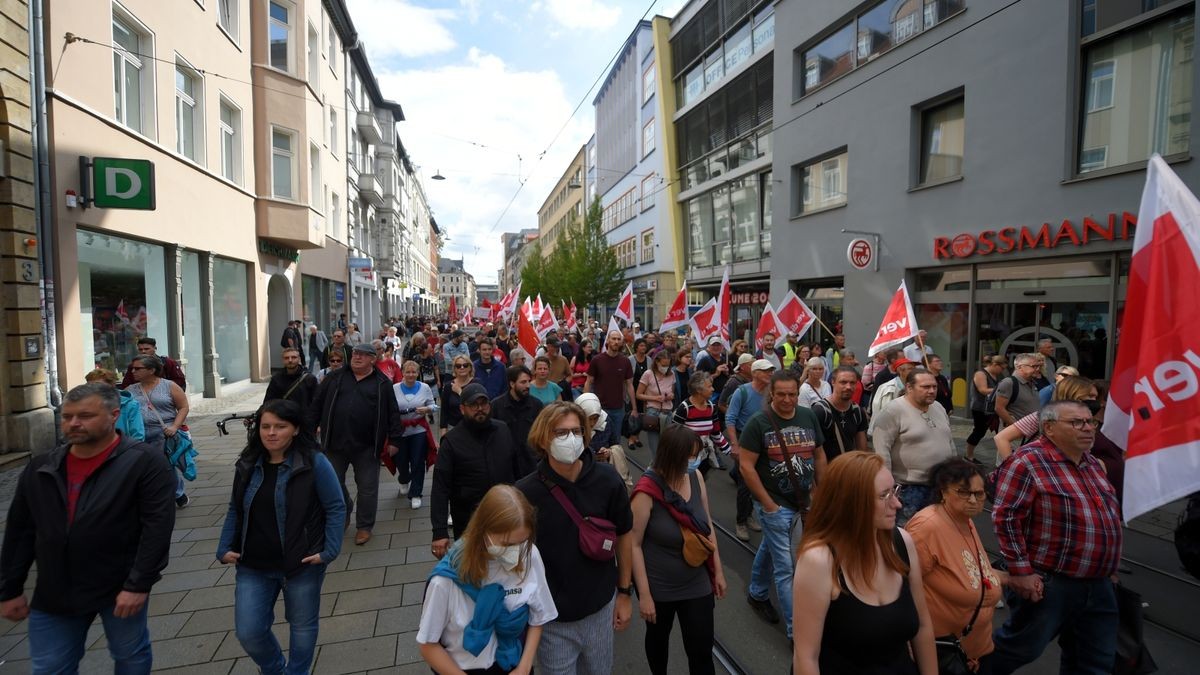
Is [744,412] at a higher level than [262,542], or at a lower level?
higher


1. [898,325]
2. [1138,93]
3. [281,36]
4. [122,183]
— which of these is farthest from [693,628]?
[281,36]

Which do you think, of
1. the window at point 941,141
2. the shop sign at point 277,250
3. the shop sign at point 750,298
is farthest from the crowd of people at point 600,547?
the shop sign at point 750,298

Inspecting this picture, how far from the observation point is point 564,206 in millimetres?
61219

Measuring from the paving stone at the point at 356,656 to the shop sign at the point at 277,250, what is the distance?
15295 mm

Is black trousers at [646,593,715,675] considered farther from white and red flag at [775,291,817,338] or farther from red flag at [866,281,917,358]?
white and red flag at [775,291,817,338]

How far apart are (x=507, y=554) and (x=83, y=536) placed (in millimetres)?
1991

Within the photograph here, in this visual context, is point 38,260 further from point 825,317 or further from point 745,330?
point 745,330

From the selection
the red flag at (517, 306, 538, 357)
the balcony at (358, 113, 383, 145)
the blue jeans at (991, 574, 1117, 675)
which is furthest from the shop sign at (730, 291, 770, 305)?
the balcony at (358, 113, 383, 145)

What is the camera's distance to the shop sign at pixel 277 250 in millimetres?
16406

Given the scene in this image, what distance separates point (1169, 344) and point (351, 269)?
95.4ft

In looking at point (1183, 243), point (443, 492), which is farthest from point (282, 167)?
point (1183, 243)

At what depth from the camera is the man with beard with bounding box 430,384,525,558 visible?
3812 millimetres

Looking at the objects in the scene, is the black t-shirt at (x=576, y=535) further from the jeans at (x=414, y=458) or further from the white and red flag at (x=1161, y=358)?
the jeans at (x=414, y=458)

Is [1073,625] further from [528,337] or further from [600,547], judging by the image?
[528,337]
